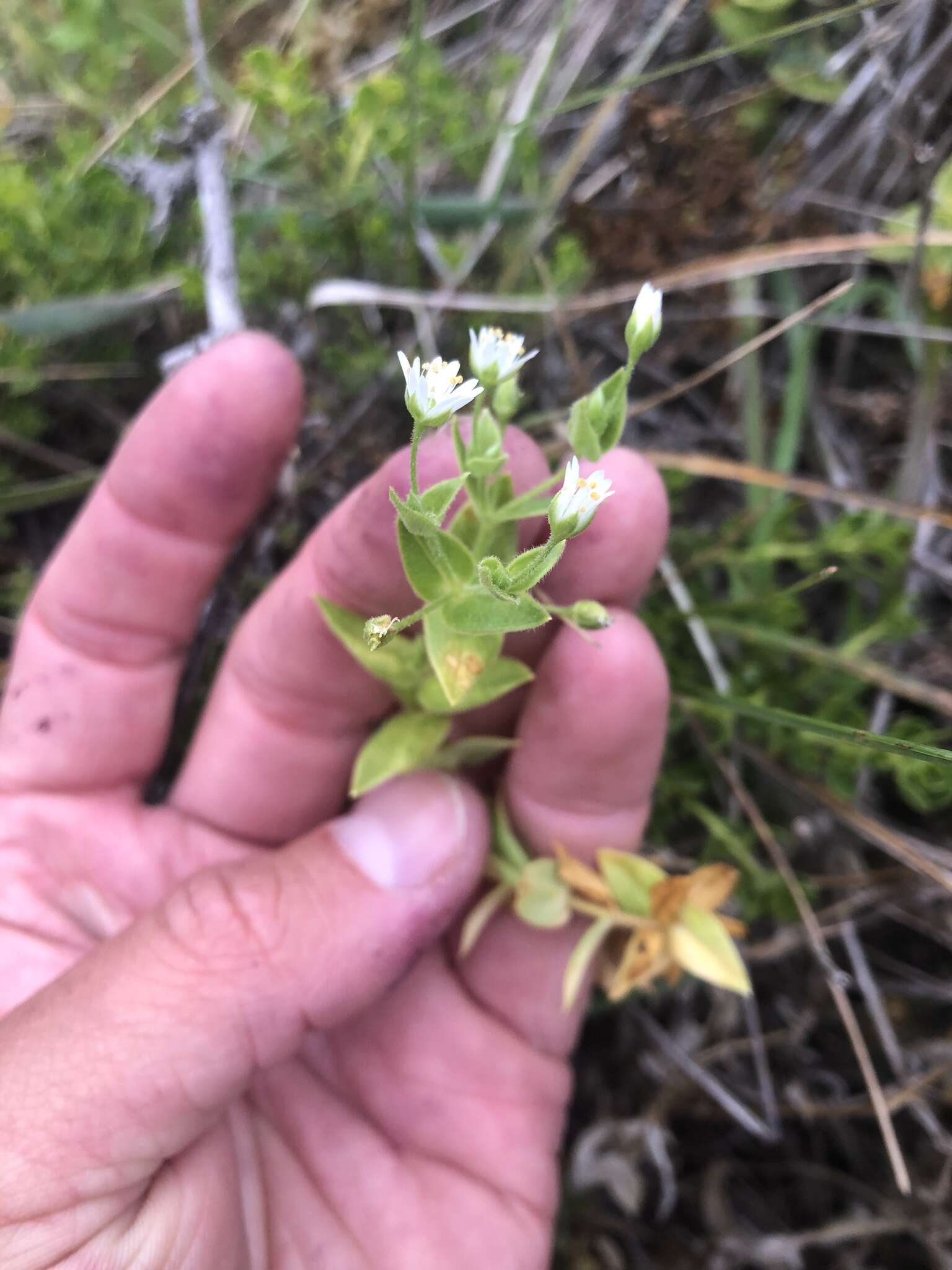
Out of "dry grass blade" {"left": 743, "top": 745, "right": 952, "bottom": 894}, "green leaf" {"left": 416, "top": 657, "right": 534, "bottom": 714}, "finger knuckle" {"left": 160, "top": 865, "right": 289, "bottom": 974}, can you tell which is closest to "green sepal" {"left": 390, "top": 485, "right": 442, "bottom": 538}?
"green leaf" {"left": 416, "top": 657, "right": 534, "bottom": 714}

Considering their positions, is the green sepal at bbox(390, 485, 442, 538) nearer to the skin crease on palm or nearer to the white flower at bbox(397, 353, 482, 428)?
the white flower at bbox(397, 353, 482, 428)

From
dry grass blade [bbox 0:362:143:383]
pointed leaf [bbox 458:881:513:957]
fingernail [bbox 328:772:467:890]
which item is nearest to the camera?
fingernail [bbox 328:772:467:890]

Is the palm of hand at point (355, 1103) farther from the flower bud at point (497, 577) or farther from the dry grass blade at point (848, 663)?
the flower bud at point (497, 577)

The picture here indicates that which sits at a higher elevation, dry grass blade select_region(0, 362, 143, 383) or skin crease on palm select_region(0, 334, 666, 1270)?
dry grass blade select_region(0, 362, 143, 383)

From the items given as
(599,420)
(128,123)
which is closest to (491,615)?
(599,420)

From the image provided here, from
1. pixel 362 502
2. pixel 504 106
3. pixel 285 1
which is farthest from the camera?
pixel 285 1

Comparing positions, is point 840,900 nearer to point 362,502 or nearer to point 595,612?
point 595,612

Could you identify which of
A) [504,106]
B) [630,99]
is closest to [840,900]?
[630,99]

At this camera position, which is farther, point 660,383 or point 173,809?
point 660,383
